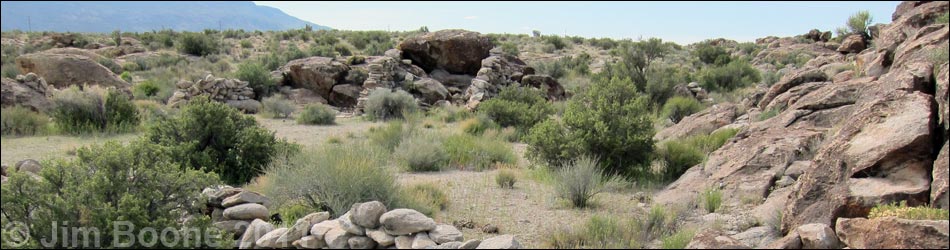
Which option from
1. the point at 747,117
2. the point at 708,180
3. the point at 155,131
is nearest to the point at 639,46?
the point at 747,117

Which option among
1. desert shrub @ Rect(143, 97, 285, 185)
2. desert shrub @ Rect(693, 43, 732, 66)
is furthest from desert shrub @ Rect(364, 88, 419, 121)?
desert shrub @ Rect(693, 43, 732, 66)

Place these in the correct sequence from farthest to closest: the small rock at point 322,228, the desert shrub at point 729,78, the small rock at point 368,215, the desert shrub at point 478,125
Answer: the desert shrub at point 729,78
the desert shrub at point 478,125
the small rock at point 322,228
the small rock at point 368,215

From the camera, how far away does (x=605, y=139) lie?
10.3 metres

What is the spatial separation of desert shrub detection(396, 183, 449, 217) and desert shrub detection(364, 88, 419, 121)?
438 inches

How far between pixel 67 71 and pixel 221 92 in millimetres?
5594

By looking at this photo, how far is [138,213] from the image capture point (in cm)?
557

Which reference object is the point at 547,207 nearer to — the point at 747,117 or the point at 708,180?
the point at 708,180

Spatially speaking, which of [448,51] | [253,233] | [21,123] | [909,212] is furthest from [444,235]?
[448,51]

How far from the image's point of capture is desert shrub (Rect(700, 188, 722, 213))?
310 inches

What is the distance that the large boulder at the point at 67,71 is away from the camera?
→ 22.0m

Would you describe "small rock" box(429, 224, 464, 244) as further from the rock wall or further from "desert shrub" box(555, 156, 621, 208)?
"desert shrub" box(555, 156, 621, 208)

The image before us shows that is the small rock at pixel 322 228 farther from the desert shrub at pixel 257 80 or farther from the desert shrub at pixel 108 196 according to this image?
the desert shrub at pixel 257 80

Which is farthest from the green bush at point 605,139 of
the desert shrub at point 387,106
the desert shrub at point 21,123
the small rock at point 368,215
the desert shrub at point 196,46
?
the desert shrub at point 196,46

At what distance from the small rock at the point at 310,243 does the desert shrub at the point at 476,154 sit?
5634mm
